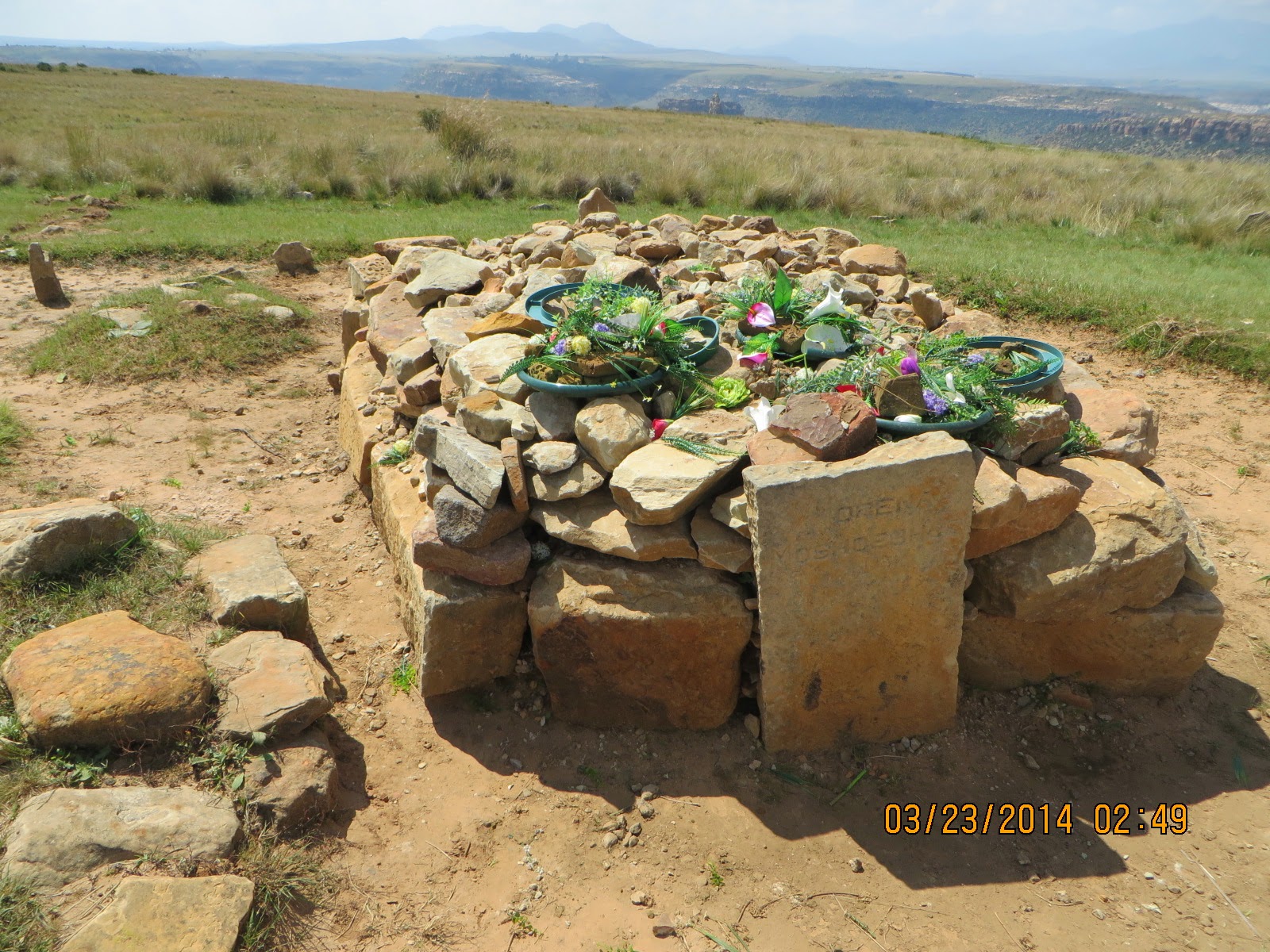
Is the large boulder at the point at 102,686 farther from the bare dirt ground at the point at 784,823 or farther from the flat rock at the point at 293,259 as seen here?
the flat rock at the point at 293,259

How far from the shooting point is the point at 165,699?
2.90m

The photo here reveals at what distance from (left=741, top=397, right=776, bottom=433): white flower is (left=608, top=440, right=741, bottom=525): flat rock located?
24 cm

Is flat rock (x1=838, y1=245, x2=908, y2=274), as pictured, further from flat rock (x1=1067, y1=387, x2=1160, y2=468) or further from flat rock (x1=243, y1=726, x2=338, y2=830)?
flat rock (x1=243, y1=726, x2=338, y2=830)

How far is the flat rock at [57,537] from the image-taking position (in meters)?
3.53

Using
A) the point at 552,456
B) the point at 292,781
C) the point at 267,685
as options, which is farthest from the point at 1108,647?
the point at 267,685

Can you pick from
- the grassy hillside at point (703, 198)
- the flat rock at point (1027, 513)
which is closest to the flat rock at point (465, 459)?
the flat rock at point (1027, 513)

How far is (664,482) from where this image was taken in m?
3.06

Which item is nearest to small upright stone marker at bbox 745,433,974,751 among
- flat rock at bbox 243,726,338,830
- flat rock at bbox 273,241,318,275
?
flat rock at bbox 243,726,338,830

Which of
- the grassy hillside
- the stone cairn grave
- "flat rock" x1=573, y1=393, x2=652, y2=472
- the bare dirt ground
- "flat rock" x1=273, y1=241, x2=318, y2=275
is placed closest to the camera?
the bare dirt ground

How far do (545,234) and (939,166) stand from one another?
1293 cm

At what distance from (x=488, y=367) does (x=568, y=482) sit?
0.98 m

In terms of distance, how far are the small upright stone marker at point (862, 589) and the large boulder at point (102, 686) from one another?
2.09 m

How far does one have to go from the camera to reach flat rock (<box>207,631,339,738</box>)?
2.97 meters

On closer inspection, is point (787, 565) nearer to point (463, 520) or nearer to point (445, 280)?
point (463, 520)
